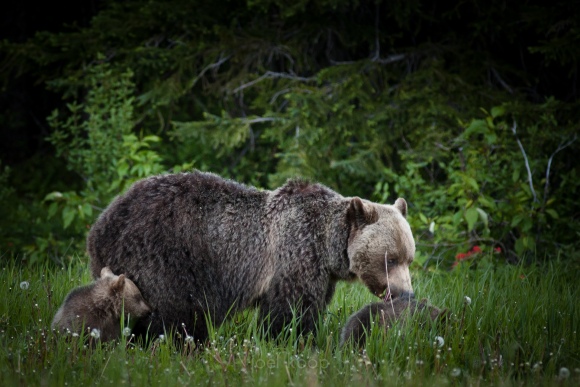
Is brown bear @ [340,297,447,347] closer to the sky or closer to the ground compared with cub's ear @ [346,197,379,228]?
closer to the ground

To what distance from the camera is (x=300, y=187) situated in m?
5.61

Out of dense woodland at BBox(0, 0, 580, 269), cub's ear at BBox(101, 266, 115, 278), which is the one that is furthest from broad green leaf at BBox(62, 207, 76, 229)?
cub's ear at BBox(101, 266, 115, 278)

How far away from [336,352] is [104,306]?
1.58 meters

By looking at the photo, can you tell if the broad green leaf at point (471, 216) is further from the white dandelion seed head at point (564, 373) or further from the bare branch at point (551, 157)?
the white dandelion seed head at point (564, 373)

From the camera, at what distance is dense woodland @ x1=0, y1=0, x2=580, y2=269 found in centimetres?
830

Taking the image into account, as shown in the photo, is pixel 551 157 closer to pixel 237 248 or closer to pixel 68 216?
pixel 237 248

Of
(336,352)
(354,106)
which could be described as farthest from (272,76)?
(336,352)

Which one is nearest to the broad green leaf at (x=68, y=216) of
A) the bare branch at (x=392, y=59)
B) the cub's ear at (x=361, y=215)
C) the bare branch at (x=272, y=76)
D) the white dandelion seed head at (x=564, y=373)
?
the bare branch at (x=272, y=76)

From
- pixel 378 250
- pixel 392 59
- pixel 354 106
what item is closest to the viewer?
pixel 378 250

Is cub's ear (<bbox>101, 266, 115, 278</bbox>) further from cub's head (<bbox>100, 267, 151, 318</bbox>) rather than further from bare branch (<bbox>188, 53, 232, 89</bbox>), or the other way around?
bare branch (<bbox>188, 53, 232, 89</bbox>)

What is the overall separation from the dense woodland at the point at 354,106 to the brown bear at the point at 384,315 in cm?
250

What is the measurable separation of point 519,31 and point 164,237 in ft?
19.6

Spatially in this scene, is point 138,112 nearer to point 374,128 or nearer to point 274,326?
point 374,128

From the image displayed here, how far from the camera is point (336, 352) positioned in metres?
4.44
